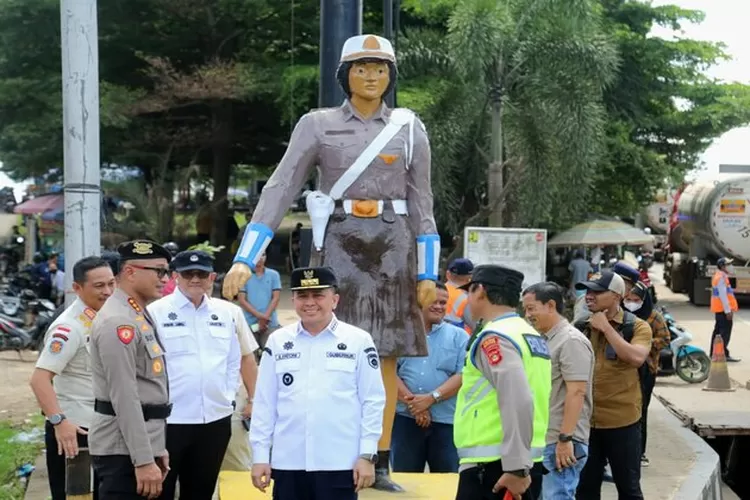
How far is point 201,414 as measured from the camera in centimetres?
601

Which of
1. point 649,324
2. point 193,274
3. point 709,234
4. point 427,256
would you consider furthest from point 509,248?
point 709,234

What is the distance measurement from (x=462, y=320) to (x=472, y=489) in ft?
12.0

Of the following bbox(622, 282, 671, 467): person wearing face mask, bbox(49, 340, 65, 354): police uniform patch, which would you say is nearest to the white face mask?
bbox(622, 282, 671, 467): person wearing face mask

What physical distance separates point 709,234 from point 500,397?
23396mm

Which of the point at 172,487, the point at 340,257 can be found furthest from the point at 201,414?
the point at 340,257

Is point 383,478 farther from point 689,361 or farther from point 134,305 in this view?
point 689,361

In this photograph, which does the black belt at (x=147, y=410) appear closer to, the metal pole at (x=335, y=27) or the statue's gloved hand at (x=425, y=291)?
the statue's gloved hand at (x=425, y=291)

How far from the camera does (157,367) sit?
5328 millimetres

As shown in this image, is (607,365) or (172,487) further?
(607,365)

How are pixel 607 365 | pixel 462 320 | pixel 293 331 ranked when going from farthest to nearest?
pixel 462 320
pixel 607 365
pixel 293 331

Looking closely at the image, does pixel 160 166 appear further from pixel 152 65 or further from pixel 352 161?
pixel 352 161

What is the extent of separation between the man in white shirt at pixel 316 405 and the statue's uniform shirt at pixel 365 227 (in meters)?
1.31

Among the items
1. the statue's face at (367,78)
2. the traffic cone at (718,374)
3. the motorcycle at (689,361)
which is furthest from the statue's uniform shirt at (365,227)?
the motorcycle at (689,361)

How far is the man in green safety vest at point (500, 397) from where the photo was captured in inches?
190
